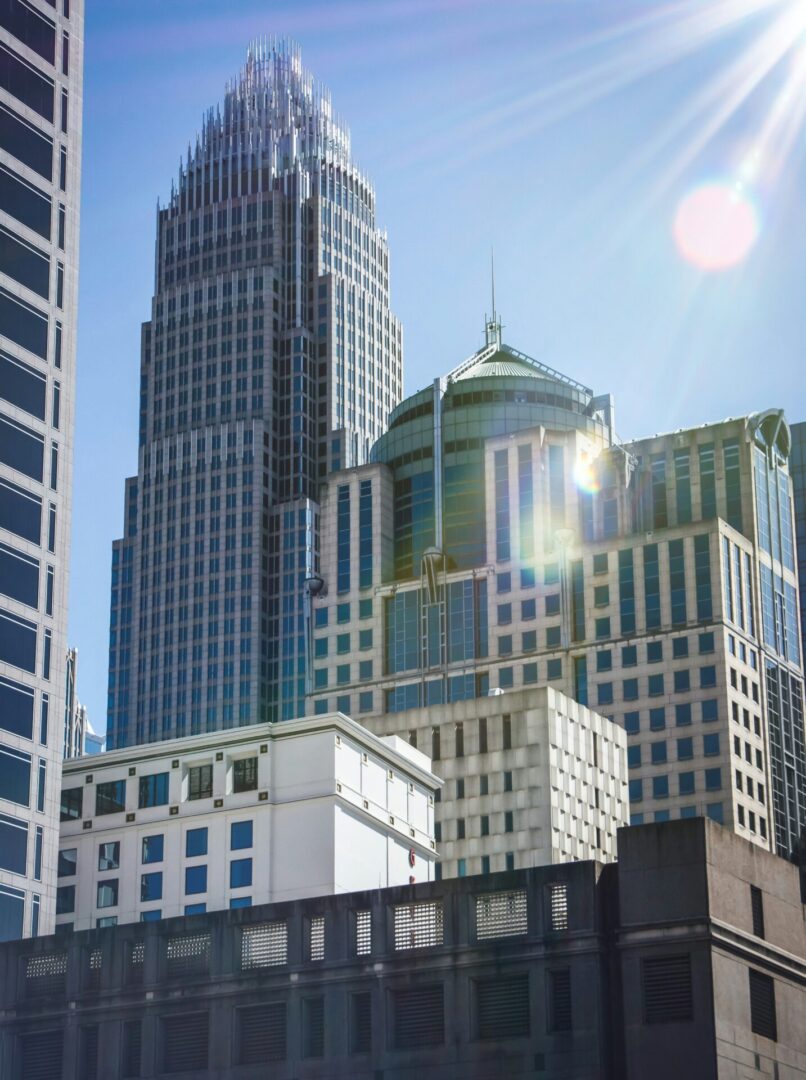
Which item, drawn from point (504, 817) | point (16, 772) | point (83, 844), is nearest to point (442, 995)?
point (16, 772)

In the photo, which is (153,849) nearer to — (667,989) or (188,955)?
(188,955)

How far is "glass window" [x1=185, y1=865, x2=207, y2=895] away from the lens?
136 meters

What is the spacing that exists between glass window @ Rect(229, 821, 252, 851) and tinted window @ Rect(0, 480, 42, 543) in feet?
87.0

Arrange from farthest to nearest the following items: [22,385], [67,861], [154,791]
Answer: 1. [67,861]
2. [154,791]
3. [22,385]

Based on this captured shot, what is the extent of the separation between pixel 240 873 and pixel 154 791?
1013cm

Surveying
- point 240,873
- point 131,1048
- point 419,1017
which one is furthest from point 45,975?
point 240,873

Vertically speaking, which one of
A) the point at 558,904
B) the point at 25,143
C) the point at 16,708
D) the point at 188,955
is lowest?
the point at 188,955

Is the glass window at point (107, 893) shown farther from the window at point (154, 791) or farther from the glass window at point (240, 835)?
the glass window at point (240, 835)

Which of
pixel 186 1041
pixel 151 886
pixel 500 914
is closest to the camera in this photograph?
pixel 500 914

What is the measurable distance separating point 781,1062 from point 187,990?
31128mm

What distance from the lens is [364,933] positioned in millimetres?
104500

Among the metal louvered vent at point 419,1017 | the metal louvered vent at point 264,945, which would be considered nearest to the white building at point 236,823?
the metal louvered vent at point 264,945

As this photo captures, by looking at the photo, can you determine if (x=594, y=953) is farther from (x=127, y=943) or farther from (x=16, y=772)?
(x=16, y=772)

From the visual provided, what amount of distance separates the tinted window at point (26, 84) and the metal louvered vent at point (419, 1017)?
61418 millimetres
